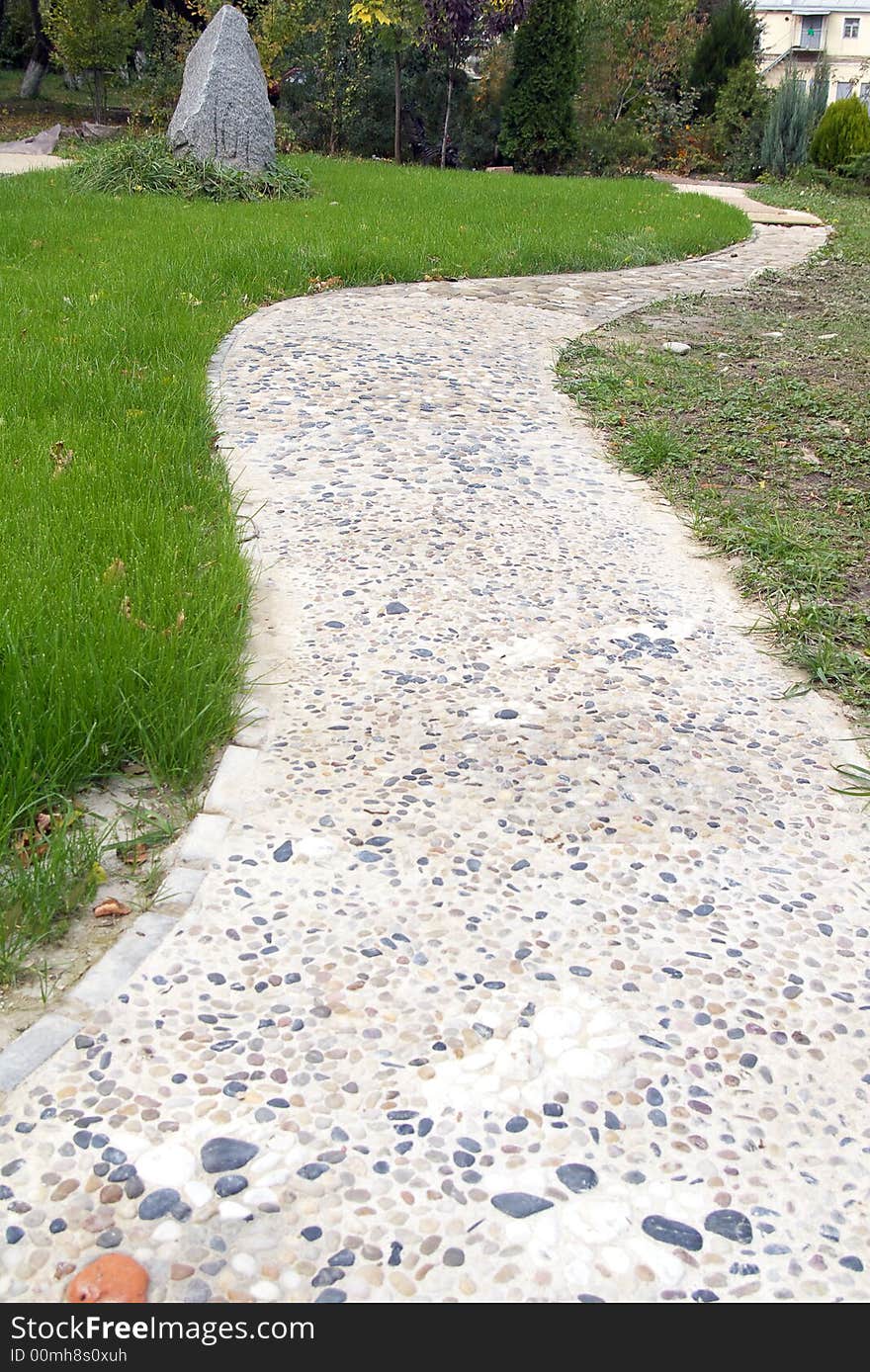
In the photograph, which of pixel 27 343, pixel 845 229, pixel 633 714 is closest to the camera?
pixel 633 714

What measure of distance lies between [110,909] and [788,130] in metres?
20.8

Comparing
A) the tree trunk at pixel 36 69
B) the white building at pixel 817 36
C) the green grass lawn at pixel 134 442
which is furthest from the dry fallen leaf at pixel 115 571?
the white building at pixel 817 36

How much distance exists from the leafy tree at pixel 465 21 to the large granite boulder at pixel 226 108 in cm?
531

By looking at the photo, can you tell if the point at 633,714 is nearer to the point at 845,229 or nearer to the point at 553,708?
the point at 553,708

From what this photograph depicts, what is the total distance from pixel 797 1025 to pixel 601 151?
19287mm

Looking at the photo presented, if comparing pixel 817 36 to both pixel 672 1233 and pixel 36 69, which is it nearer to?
pixel 36 69

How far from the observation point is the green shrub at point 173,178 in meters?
11.3

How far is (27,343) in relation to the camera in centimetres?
546

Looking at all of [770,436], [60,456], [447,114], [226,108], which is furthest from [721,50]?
[60,456]

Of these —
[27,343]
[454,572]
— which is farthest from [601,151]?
[454,572]

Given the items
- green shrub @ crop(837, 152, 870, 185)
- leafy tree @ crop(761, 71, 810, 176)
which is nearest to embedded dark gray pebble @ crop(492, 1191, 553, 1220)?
green shrub @ crop(837, 152, 870, 185)

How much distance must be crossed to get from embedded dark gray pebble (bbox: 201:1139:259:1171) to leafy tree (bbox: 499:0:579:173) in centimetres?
1837

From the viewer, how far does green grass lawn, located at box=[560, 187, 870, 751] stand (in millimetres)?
3674

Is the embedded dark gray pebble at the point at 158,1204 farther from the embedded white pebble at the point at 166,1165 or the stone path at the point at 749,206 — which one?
the stone path at the point at 749,206
